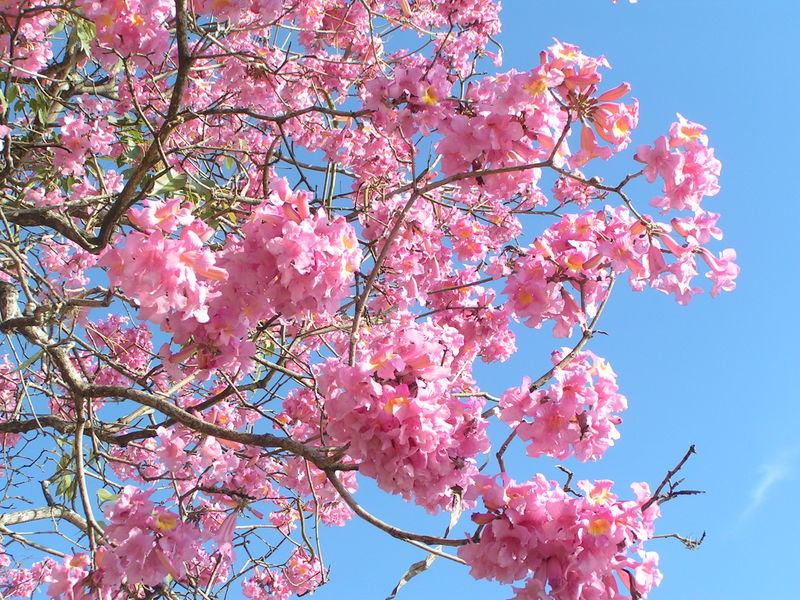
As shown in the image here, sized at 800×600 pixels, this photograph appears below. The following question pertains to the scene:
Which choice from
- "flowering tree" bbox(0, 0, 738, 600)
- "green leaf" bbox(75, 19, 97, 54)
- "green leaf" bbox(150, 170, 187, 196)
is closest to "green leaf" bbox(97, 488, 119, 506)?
"flowering tree" bbox(0, 0, 738, 600)

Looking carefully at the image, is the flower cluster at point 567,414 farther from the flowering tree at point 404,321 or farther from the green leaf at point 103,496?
the green leaf at point 103,496

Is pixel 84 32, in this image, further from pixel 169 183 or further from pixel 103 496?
pixel 103 496

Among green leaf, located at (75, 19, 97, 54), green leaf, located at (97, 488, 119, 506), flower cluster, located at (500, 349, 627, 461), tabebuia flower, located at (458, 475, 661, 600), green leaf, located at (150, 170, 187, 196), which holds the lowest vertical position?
tabebuia flower, located at (458, 475, 661, 600)

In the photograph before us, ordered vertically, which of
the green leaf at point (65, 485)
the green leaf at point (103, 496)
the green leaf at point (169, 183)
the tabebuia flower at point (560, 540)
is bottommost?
the tabebuia flower at point (560, 540)

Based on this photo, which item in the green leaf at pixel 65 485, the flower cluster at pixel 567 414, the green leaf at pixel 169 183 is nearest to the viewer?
the flower cluster at pixel 567 414

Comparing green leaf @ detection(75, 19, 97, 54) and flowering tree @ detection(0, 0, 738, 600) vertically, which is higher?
green leaf @ detection(75, 19, 97, 54)

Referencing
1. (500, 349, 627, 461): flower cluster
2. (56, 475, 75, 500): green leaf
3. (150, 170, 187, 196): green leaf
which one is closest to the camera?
(500, 349, 627, 461): flower cluster

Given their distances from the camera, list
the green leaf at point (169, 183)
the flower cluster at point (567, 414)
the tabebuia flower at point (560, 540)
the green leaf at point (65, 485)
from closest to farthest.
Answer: the tabebuia flower at point (560, 540), the flower cluster at point (567, 414), the green leaf at point (169, 183), the green leaf at point (65, 485)

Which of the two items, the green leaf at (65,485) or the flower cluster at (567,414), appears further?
the green leaf at (65,485)

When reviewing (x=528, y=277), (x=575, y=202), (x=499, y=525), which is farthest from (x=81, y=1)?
(x=575, y=202)

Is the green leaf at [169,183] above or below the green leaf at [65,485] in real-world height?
above

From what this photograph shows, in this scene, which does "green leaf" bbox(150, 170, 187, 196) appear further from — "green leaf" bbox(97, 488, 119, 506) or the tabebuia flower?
the tabebuia flower

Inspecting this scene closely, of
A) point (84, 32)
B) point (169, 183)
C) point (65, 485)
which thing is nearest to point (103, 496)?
point (65, 485)

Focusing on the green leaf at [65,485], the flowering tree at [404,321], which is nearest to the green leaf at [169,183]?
the flowering tree at [404,321]
